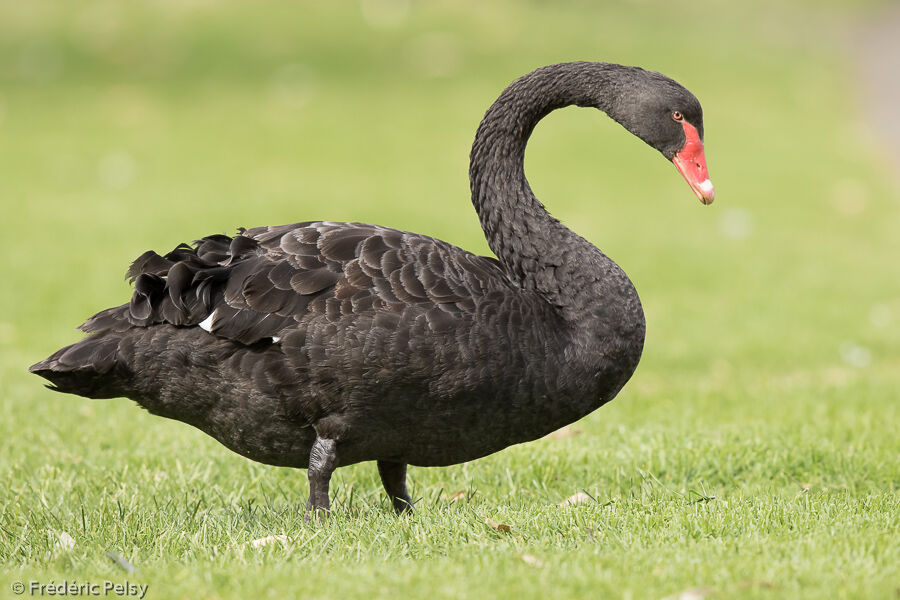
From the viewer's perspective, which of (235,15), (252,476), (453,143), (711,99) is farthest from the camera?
(235,15)

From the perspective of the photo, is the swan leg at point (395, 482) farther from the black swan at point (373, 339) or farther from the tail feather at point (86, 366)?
the tail feather at point (86, 366)

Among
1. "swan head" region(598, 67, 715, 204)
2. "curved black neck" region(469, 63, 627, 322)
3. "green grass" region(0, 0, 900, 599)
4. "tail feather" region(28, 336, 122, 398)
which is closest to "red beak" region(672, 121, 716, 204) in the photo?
"swan head" region(598, 67, 715, 204)

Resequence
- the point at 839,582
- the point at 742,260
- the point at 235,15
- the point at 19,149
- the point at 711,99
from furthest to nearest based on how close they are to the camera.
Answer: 1. the point at 235,15
2. the point at 711,99
3. the point at 19,149
4. the point at 742,260
5. the point at 839,582

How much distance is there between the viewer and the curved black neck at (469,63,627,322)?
4504mm

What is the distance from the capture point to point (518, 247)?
458cm

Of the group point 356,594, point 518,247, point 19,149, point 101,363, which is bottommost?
point 356,594

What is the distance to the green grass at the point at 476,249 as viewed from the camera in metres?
3.85

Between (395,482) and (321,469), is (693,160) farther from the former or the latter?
(321,469)

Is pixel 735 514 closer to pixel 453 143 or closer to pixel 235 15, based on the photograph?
pixel 453 143

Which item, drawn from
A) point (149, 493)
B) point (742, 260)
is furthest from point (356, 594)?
point (742, 260)

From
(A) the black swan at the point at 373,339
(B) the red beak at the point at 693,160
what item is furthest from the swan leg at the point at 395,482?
(B) the red beak at the point at 693,160

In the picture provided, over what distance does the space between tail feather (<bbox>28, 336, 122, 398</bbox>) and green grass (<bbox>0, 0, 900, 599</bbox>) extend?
1.76ft

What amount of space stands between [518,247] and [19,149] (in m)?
11.1

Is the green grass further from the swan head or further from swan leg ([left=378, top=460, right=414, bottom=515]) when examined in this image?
the swan head
